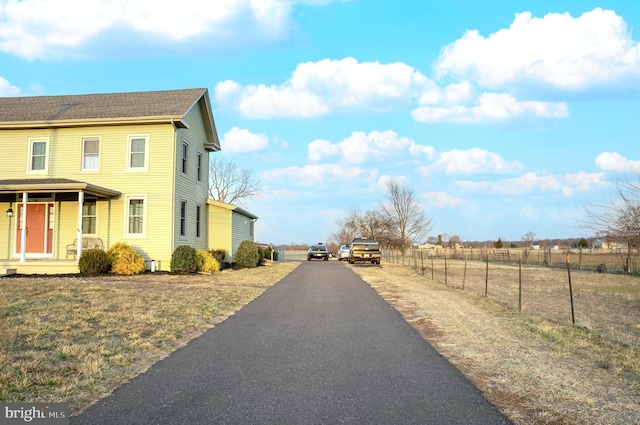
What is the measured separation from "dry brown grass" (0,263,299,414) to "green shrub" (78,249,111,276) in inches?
91.1

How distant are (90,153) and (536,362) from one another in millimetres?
20104

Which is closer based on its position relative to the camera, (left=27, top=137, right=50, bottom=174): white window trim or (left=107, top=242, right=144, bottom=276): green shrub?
(left=107, top=242, right=144, bottom=276): green shrub

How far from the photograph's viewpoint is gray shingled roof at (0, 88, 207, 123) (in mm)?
20891

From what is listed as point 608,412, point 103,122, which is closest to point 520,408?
point 608,412

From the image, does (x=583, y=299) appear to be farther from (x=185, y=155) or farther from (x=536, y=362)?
(x=185, y=155)

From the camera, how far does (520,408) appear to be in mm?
4734

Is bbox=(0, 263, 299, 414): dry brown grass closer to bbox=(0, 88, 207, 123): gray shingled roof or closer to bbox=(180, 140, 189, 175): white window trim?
bbox=(180, 140, 189, 175): white window trim

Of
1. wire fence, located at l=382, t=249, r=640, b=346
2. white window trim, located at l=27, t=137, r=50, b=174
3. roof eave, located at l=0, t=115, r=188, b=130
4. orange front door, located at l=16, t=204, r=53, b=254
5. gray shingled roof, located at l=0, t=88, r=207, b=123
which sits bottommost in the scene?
wire fence, located at l=382, t=249, r=640, b=346

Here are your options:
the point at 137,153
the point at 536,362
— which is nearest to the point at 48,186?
the point at 137,153

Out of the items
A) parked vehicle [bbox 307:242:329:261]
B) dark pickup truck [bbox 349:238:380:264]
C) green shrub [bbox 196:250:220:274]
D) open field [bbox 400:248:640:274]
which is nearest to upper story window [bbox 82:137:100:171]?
green shrub [bbox 196:250:220:274]

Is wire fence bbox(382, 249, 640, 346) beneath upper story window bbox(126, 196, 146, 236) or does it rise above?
beneath

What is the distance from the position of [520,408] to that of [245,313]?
6976mm

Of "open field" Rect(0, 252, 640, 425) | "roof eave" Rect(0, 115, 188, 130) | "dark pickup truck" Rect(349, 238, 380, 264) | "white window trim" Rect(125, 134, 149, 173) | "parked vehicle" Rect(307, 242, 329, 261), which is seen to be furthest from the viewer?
"parked vehicle" Rect(307, 242, 329, 261)

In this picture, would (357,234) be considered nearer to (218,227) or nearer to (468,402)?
(218,227)
